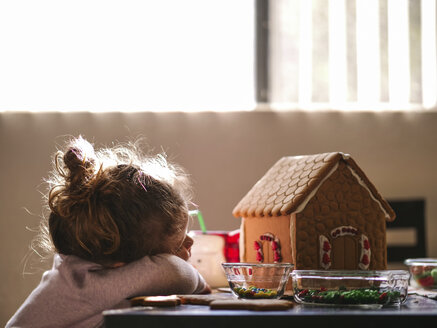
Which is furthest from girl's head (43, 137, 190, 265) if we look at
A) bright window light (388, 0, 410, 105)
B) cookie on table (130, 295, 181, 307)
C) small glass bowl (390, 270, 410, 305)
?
bright window light (388, 0, 410, 105)

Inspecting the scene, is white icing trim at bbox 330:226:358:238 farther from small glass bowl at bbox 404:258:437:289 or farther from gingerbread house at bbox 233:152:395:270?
small glass bowl at bbox 404:258:437:289

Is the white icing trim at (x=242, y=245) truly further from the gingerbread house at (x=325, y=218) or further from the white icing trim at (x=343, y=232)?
the white icing trim at (x=343, y=232)

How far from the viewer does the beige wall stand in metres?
2.73

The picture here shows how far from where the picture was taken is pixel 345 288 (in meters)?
0.75

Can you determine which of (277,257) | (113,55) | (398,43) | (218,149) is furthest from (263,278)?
(398,43)

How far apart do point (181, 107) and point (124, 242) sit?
2.02m

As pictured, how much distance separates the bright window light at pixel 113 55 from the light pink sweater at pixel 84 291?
205cm

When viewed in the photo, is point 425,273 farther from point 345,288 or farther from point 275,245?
point 345,288

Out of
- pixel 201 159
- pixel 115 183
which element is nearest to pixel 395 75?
pixel 201 159

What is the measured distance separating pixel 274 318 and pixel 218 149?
2200 millimetres

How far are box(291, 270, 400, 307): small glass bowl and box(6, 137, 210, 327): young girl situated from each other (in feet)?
0.63

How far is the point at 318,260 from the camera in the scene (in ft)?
3.31

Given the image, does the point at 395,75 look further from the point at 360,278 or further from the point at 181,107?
the point at 360,278

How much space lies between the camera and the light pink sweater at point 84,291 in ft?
2.55
